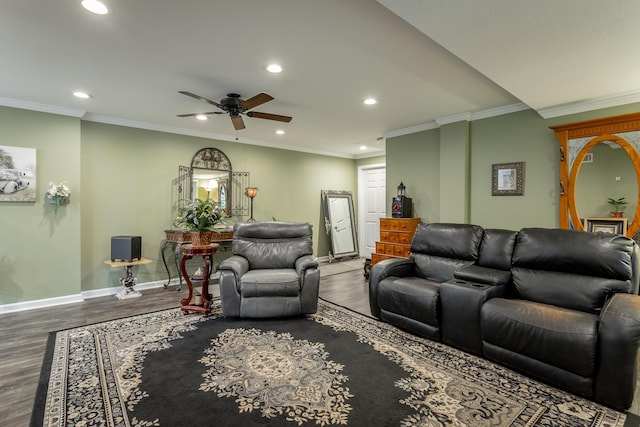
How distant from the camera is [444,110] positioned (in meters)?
4.15

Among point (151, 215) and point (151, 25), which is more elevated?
point (151, 25)

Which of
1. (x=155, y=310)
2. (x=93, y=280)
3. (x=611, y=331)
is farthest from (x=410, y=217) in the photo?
(x=93, y=280)

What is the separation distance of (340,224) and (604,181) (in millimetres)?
4745

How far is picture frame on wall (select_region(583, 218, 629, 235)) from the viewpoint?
129 inches

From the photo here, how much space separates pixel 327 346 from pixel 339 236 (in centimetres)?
460

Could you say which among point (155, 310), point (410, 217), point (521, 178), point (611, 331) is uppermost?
point (521, 178)

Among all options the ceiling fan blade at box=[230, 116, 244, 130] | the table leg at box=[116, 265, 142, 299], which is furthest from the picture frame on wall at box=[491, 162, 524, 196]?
the table leg at box=[116, 265, 142, 299]

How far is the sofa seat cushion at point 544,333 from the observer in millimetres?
1948

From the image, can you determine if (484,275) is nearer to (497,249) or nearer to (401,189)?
(497,249)

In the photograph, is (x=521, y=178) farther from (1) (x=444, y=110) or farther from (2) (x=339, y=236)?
(2) (x=339, y=236)

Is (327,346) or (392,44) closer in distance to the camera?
(392,44)

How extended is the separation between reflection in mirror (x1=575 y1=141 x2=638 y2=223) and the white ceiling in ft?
1.81

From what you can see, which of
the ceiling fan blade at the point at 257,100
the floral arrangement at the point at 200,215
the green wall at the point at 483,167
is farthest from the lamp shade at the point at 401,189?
the floral arrangement at the point at 200,215

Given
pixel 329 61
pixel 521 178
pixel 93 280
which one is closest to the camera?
pixel 329 61
